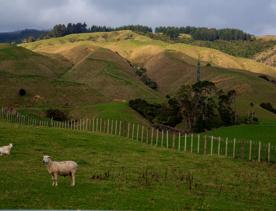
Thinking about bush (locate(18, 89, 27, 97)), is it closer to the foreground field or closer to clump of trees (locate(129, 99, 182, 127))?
clump of trees (locate(129, 99, 182, 127))

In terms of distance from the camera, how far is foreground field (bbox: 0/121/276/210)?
83.3ft

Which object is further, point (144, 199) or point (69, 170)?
point (69, 170)

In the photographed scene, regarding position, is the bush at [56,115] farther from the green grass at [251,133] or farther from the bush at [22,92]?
the green grass at [251,133]

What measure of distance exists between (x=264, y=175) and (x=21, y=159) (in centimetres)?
1751

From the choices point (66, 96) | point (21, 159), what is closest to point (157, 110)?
point (66, 96)

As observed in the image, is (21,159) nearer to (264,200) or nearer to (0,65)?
(264,200)

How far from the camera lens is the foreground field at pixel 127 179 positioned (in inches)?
999

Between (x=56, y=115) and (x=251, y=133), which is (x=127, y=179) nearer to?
(x=251, y=133)

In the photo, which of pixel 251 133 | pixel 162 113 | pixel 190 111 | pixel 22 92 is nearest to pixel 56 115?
pixel 162 113

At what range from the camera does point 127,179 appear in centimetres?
3303

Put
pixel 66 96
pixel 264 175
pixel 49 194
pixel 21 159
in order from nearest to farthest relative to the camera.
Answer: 1. pixel 49 194
2. pixel 21 159
3. pixel 264 175
4. pixel 66 96

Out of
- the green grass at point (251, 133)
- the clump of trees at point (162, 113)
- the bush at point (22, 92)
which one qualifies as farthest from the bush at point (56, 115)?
the green grass at point (251, 133)

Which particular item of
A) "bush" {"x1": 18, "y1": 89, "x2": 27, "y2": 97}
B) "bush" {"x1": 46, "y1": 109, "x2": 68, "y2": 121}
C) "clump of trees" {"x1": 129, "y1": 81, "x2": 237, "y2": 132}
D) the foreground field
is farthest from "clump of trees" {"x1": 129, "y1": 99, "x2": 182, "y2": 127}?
the foreground field

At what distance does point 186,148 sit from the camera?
2430 inches
